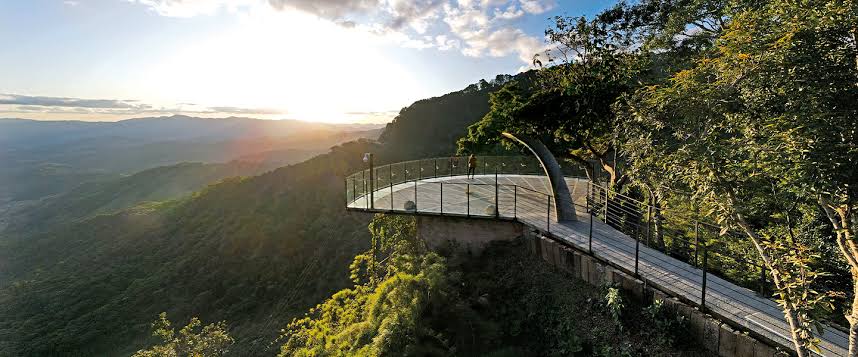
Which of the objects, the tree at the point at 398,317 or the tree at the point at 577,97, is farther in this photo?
the tree at the point at 577,97

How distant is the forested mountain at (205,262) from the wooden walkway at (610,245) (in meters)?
13.2

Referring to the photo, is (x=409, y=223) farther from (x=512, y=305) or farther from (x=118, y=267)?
(x=118, y=267)

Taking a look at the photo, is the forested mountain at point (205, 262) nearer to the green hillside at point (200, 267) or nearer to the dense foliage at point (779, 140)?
the green hillside at point (200, 267)

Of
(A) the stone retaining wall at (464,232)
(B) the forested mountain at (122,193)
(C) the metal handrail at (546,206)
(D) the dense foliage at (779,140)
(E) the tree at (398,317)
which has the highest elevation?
(D) the dense foliage at (779,140)

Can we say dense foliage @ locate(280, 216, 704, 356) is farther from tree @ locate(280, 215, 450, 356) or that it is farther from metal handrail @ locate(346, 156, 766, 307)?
metal handrail @ locate(346, 156, 766, 307)

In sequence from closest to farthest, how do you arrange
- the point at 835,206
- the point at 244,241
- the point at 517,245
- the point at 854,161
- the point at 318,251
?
the point at 854,161
the point at 835,206
the point at 517,245
the point at 318,251
the point at 244,241

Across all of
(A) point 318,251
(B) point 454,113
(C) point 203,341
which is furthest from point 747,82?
(B) point 454,113

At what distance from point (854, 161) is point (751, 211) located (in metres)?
1.59

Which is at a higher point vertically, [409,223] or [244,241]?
[409,223]

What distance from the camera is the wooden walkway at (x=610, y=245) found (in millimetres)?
5559

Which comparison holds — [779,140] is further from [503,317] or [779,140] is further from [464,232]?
[464,232]

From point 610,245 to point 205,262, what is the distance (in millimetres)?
47030

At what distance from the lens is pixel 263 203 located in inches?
2281

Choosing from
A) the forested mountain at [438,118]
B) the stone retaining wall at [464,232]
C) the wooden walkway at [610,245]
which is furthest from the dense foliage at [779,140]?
the forested mountain at [438,118]
